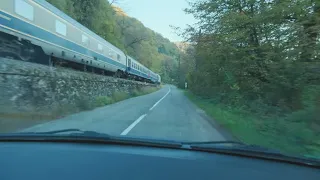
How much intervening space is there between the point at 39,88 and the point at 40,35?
2.33m

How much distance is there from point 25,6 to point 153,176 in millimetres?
13939

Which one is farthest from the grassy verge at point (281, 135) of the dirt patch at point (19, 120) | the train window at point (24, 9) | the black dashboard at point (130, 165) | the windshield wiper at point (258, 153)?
the train window at point (24, 9)

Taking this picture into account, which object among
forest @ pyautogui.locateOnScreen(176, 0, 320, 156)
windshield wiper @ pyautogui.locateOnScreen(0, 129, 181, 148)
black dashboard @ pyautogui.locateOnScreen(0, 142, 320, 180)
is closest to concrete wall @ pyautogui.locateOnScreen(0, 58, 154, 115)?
forest @ pyautogui.locateOnScreen(176, 0, 320, 156)

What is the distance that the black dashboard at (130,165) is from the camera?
246cm

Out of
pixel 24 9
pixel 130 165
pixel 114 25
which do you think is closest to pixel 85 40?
pixel 24 9

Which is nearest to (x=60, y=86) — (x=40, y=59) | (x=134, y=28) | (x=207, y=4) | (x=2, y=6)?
(x=40, y=59)

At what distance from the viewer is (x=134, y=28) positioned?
72500 millimetres

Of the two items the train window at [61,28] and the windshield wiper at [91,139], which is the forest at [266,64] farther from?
the train window at [61,28]

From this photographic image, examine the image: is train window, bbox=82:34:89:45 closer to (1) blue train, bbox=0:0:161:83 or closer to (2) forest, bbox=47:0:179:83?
(1) blue train, bbox=0:0:161:83

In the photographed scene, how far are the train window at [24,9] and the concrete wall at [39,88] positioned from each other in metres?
1.91

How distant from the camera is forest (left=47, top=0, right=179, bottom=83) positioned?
41.3 m

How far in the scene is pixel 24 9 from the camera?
14.6 metres

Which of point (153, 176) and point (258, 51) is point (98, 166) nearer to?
point (153, 176)

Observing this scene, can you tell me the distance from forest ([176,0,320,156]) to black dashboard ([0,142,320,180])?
438 cm
